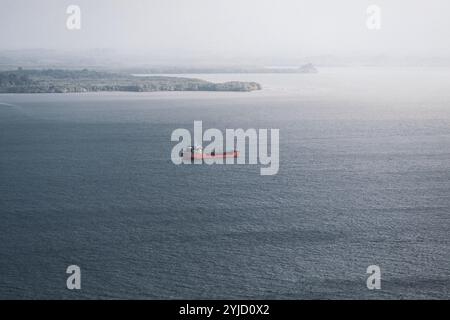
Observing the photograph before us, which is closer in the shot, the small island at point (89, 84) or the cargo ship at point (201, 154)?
the cargo ship at point (201, 154)

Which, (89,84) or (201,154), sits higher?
(89,84)

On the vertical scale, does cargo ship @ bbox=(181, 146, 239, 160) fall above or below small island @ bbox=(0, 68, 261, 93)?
below

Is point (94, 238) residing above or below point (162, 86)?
below

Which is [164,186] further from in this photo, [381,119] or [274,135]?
[381,119]

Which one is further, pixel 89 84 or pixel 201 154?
pixel 89 84

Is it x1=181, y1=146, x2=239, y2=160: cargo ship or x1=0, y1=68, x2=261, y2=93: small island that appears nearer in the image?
x1=181, y1=146, x2=239, y2=160: cargo ship

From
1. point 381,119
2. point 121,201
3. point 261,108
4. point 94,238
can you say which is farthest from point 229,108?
point 94,238

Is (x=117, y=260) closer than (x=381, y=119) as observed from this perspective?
Yes

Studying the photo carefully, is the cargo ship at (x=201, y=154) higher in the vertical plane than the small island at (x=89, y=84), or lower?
lower
